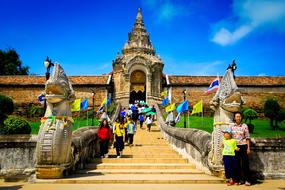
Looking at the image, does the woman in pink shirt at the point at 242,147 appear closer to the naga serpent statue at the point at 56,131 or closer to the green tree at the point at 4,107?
the naga serpent statue at the point at 56,131

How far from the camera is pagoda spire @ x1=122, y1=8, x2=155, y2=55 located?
38750mm

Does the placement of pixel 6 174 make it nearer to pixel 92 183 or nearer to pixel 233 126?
pixel 92 183

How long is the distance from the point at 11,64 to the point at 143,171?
51202mm

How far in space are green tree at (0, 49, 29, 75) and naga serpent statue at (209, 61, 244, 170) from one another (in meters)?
51.8

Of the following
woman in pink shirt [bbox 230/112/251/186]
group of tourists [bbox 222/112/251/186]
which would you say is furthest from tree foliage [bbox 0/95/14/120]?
woman in pink shirt [bbox 230/112/251/186]

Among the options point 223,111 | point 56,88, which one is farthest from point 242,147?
point 56,88

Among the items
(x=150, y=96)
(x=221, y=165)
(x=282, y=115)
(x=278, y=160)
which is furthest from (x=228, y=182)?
(x=150, y=96)

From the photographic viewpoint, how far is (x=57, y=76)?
23.5 feet

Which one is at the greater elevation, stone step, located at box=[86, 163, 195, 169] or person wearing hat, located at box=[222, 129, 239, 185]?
person wearing hat, located at box=[222, 129, 239, 185]

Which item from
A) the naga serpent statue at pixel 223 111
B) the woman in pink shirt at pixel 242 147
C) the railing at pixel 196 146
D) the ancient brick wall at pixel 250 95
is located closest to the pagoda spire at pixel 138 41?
the ancient brick wall at pixel 250 95

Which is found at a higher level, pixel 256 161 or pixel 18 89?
pixel 18 89

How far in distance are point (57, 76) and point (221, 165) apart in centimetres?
468

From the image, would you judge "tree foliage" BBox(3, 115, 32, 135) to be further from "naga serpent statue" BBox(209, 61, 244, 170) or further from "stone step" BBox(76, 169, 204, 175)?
"naga serpent statue" BBox(209, 61, 244, 170)

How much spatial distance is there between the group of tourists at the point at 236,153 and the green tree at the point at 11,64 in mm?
52327
